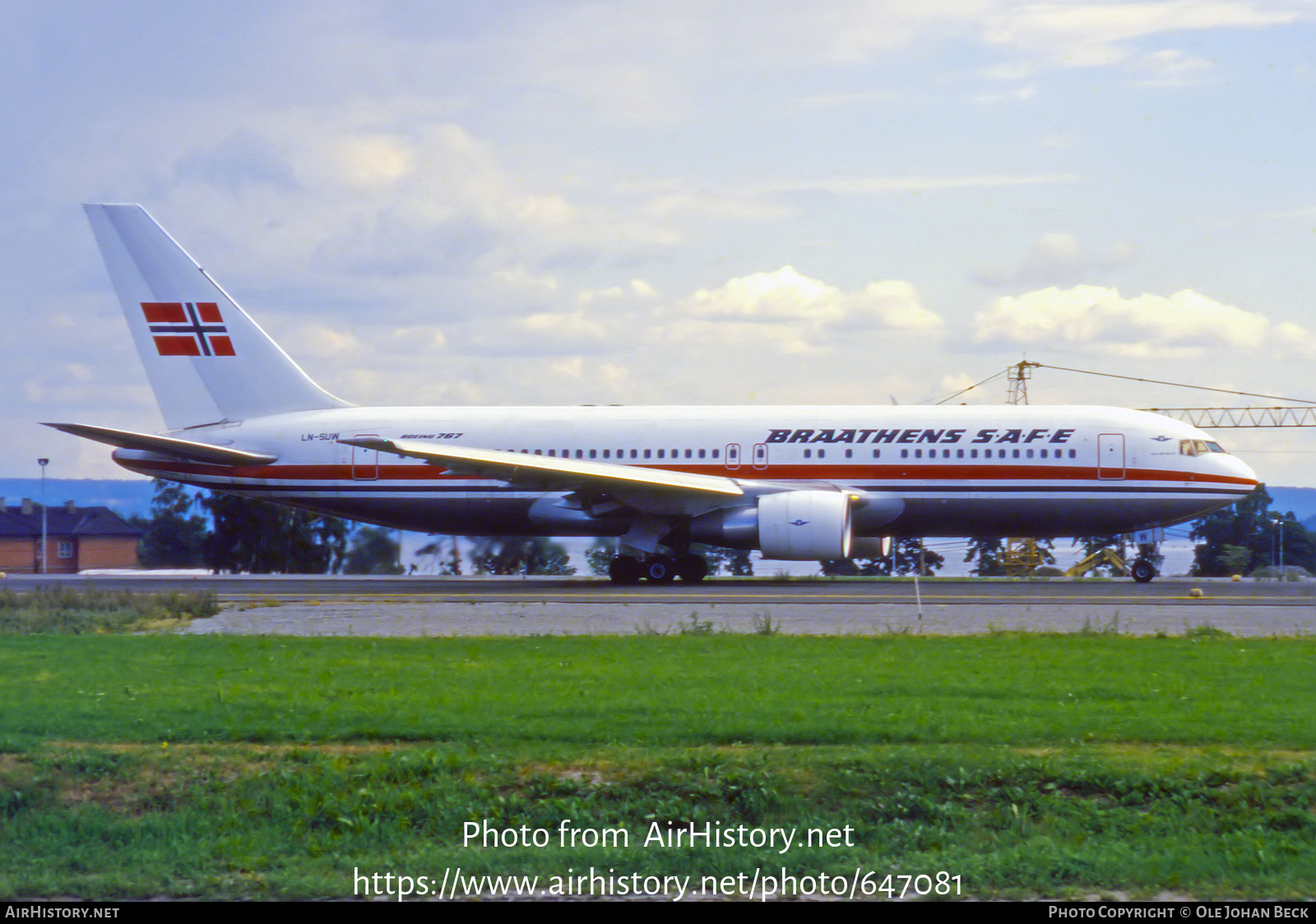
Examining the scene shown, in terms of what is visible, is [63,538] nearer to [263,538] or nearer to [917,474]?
[263,538]

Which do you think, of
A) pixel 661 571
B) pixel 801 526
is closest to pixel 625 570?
pixel 661 571

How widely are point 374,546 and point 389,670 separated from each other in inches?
908

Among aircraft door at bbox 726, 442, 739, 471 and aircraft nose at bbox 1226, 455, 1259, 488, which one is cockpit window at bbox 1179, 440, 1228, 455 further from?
aircraft door at bbox 726, 442, 739, 471

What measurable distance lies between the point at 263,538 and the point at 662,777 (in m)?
37.2

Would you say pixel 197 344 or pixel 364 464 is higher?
pixel 197 344

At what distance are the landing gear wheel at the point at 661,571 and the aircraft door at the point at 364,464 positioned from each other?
7194 millimetres

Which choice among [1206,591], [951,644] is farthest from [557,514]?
[951,644]

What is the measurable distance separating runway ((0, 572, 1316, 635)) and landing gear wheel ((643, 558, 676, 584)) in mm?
638

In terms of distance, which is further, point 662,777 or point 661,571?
point 661,571

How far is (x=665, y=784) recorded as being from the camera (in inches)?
314

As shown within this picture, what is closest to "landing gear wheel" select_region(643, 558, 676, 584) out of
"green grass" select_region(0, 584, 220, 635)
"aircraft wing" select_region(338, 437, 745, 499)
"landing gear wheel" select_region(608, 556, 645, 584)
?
"landing gear wheel" select_region(608, 556, 645, 584)

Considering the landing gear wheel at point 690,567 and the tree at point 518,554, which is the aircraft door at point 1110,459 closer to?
the landing gear wheel at point 690,567

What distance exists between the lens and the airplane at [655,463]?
27.9m

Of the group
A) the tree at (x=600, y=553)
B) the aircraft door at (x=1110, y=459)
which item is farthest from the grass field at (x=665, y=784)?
the tree at (x=600, y=553)
